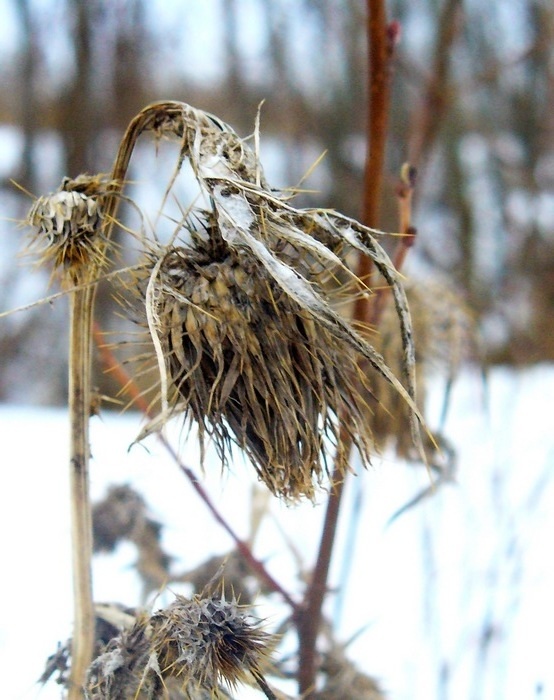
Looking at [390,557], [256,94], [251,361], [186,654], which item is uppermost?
[256,94]

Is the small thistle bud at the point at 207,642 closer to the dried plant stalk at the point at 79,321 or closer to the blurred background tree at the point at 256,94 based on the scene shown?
the dried plant stalk at the point at 79,321

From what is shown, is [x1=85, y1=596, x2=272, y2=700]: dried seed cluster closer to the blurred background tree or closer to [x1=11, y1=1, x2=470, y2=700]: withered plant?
[x1=11, y1=1, x2=470, y2=700]: withered plant

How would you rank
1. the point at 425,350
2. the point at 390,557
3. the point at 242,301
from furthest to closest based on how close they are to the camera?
1. the point at 390,557
2. the point at 425,350
3. the point at 242,301

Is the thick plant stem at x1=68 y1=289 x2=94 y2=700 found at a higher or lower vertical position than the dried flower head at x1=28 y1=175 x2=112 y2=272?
lower

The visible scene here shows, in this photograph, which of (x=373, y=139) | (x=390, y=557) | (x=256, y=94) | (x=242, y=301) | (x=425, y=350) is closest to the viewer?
(x=242, y=301)

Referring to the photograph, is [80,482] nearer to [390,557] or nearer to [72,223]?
[72,223]

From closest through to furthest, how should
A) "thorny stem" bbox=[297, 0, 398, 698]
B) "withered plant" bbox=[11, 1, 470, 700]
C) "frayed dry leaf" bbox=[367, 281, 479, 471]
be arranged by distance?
"withered plant" bbox=[11, 1, 470, 700], "thorny stem" bbox=[297, 0, 398, 698], "frayed dry leaf" bbox=[367, 281, 479, 471]

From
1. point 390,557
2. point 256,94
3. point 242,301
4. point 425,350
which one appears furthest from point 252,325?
point 256,94

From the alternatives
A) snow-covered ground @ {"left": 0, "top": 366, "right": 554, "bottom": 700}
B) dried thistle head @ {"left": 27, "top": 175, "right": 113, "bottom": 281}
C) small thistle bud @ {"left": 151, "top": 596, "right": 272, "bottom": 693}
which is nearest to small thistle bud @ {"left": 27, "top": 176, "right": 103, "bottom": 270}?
dried thistle head @ {"left": 27, "top": 175, "right": 113, "bottom": 281}
